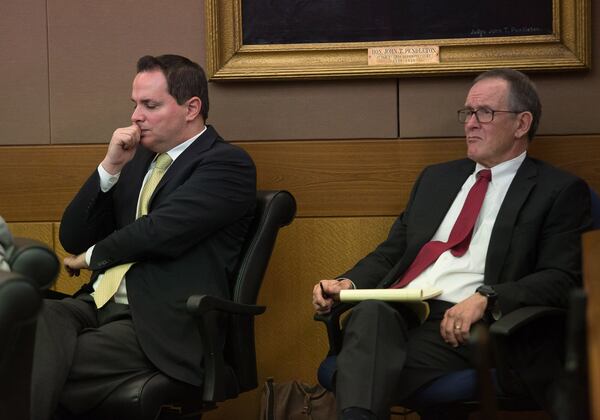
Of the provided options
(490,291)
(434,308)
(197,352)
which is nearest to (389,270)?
(434,308)

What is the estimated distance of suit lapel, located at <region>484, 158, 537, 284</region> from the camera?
3.33m

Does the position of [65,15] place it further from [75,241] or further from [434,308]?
[434,308]

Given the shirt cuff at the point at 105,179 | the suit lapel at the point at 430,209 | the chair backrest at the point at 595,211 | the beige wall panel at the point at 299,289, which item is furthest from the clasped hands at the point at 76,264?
the chair backrest at the point at 595,211

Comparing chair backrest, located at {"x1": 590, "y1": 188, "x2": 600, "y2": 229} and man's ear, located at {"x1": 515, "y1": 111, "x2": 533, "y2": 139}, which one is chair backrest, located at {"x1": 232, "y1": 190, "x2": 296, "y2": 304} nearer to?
man's ear, located at {"x1": 515, "y1": 111, "x2": 533, "y2": 139}

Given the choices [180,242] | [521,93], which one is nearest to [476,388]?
[180,242]

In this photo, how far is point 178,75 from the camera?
12.0 ft

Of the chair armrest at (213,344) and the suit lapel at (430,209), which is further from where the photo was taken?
the suit lapel at (430,209)

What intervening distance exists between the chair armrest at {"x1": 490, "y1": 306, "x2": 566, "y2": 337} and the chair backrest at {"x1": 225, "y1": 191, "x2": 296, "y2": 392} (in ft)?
2.79

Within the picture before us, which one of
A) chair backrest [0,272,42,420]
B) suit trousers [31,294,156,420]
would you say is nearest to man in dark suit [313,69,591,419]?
suit trousers [31,294,156,420]

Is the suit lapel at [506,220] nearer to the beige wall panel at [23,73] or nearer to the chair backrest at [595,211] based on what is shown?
the chair backrest at [595,211]

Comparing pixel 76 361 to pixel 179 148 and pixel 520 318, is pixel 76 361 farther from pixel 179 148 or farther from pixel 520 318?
pixel 520 318

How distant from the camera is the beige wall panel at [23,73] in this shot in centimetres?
419

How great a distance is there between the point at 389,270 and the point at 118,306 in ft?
3.23

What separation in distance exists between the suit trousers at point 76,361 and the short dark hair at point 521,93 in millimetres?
1580
